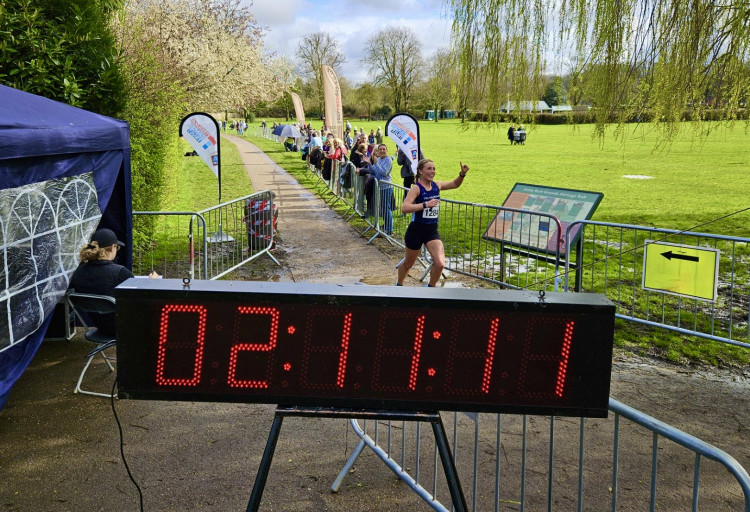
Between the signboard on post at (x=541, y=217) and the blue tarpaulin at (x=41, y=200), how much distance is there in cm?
563

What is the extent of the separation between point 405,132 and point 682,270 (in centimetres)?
902

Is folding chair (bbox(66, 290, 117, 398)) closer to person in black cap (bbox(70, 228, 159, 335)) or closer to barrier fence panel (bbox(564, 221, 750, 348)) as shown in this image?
person in black cap (bbox(70, 228, 159, 335))

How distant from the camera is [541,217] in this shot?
1020cm

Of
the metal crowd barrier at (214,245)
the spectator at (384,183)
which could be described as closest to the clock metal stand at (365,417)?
the metal crowd barrier at (214,245)

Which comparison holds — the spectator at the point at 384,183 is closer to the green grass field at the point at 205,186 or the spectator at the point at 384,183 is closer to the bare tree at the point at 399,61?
the green grass field at the point at 205,186

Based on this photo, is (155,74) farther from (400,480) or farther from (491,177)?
(491,177)

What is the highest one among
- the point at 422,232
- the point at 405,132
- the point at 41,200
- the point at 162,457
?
the point at 405,132

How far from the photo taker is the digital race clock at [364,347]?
9.75ft

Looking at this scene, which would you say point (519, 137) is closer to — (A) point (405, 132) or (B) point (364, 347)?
(A) point (405, 132)

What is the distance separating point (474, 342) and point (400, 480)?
233 centimetres

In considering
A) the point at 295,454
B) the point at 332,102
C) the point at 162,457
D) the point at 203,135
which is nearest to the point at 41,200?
the point at 162,457

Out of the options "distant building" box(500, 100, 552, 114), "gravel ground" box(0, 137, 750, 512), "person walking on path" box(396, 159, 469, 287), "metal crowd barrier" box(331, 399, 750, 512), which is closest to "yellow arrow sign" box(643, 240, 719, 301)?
"gravel ground" box(0, 137, 750, 512)

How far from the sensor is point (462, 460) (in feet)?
17.3

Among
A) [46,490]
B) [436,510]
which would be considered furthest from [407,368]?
[46,490]
